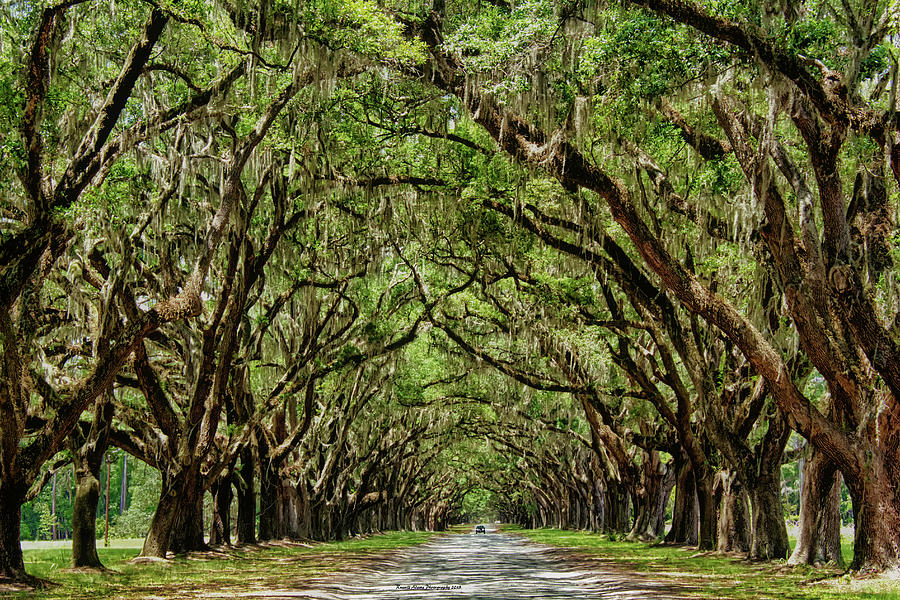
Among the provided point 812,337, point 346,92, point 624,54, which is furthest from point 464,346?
point 624,54

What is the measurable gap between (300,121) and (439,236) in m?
5.05

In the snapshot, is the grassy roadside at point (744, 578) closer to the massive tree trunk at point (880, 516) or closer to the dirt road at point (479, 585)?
the massive tree trunk at point (880, 516)

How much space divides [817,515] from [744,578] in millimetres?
2300

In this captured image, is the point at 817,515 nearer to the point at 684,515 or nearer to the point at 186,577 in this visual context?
the point at 186,577

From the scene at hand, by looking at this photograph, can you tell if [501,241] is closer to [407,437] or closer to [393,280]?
[393,280]

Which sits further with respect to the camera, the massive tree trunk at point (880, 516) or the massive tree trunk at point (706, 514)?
the massive tree trunk at point (706, 514)

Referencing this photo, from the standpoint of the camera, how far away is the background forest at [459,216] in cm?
1041

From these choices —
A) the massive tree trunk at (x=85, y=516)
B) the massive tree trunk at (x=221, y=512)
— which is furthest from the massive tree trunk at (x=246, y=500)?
the massive tree trunk at (x=85, y=516)

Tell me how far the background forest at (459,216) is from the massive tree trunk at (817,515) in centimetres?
6

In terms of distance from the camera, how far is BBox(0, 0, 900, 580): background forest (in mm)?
10406

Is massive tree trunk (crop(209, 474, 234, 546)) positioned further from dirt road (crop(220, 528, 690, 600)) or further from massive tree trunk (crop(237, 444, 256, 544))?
dirt road (crop(220, 528, 690, 600))

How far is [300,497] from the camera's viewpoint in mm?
35062

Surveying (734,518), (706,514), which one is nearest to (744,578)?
(734,518)

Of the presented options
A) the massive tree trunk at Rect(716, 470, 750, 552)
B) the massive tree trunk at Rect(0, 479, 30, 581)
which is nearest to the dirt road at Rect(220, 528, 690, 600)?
the massive tree trunk at Rect(0, 479, 30, 581)
